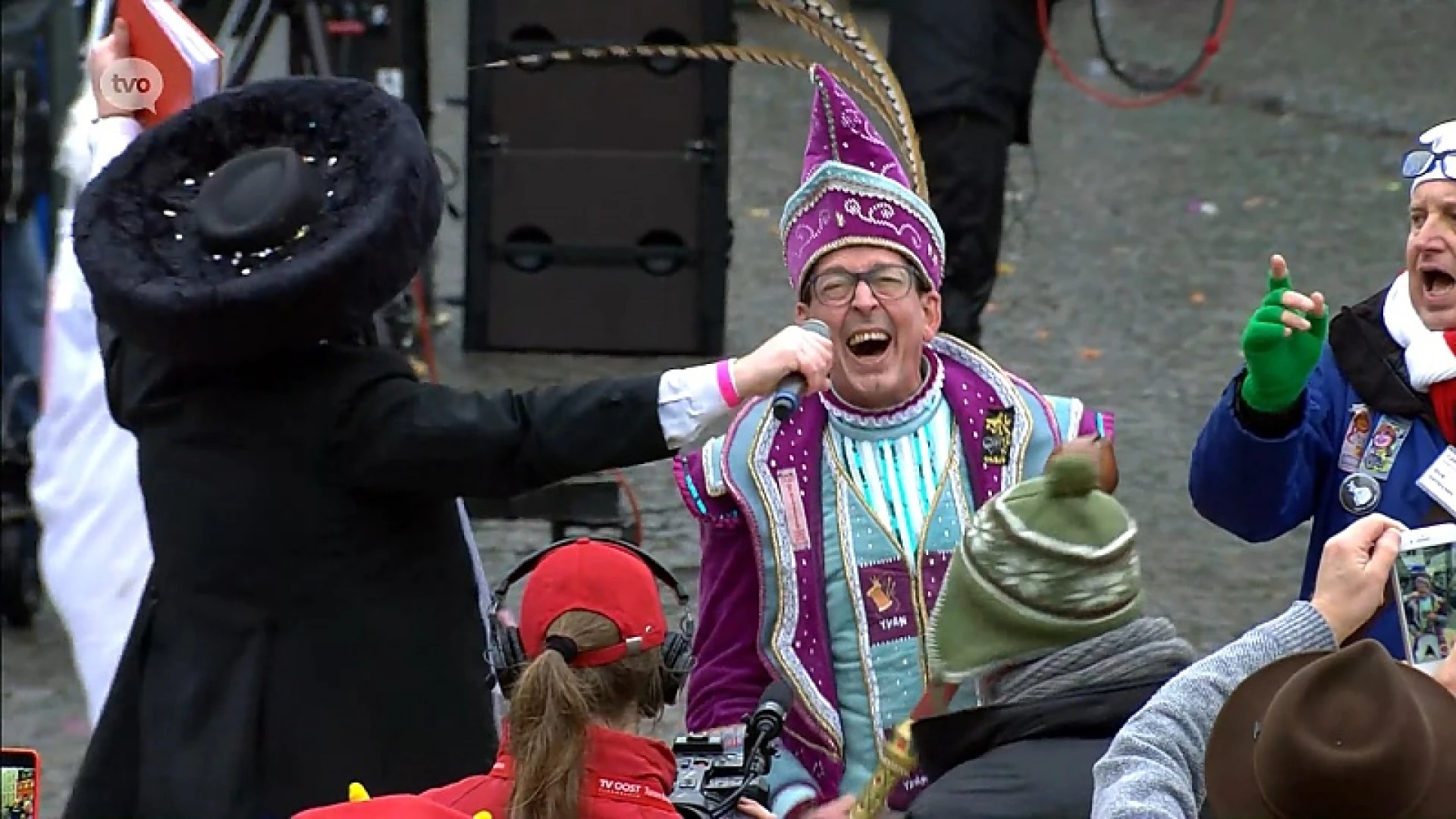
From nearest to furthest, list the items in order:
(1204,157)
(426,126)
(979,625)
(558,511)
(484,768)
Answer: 1. (979,625)
2. (484,768)
3. (558,511)
4. (426,126)
5. (1204,157)

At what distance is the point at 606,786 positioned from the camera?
3055 mm

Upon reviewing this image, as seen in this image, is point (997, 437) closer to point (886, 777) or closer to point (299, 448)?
point (886, 777)

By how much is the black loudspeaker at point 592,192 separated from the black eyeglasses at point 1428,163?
13.7ft

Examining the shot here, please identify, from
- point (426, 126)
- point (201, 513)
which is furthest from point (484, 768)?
point (426, 126)

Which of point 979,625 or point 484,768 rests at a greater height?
point 979,625

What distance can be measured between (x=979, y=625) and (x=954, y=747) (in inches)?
5.9

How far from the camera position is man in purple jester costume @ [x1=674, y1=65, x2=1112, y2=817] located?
3830 mm

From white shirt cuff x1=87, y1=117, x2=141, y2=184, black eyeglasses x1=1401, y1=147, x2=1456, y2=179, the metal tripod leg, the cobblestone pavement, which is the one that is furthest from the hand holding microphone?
the metal tripod leg

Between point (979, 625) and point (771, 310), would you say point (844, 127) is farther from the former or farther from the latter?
point (771, 310)

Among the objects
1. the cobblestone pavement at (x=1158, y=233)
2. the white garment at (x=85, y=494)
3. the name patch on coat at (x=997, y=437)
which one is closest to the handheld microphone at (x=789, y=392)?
the name patch on coat at (x=997, y=437)

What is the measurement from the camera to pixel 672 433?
354 centimetres

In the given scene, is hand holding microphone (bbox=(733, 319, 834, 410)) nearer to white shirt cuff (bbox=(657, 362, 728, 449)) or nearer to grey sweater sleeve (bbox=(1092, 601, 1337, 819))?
white shirt cuff (bbox=(657, 362, 728, 449))

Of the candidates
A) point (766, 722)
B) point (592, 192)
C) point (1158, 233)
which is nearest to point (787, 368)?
point (766, 722)

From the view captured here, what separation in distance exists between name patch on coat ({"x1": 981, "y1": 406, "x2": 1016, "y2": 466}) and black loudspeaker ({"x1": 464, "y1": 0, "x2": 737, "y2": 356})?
3.98 meters
